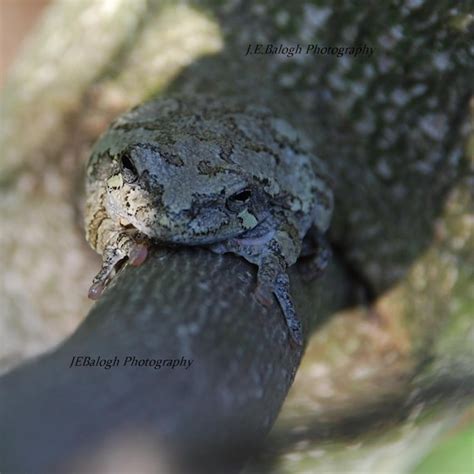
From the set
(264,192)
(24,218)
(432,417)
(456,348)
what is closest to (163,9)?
(24,218)

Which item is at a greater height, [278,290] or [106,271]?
[106,271]

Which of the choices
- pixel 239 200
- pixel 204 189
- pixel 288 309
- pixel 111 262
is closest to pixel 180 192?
pixel 204 189

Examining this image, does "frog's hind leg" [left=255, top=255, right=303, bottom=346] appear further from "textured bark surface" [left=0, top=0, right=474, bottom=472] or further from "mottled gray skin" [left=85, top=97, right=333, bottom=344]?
"textured bark surface" [left=0, top=0, right=474, bottom=472]

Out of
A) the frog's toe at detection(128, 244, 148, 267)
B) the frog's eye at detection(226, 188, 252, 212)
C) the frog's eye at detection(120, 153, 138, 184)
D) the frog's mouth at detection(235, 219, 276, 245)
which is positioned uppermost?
the frog's eye at detection(120, 153, 138, 184)

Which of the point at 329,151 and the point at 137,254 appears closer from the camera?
the point at 137,254

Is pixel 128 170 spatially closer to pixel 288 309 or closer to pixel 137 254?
pixel 137 254

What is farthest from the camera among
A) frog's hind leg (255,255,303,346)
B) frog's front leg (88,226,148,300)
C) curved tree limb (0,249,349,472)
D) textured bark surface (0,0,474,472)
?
textured bark surface (0,0,474,472)

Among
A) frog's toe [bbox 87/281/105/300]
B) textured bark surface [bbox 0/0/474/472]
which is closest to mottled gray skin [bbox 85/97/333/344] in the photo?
frog's toe [bbox 87/281/105/300]
